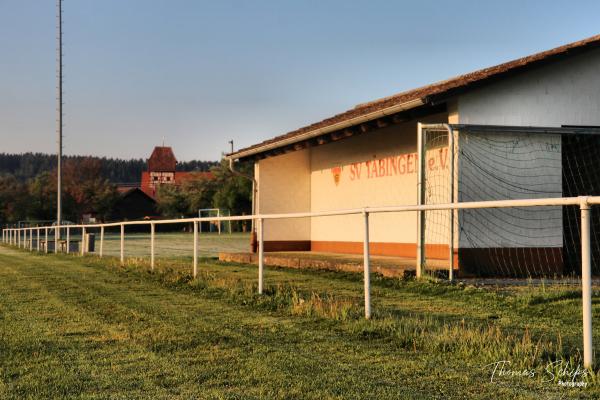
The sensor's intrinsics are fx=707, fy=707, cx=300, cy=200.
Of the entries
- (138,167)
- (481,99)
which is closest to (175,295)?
(481,99)

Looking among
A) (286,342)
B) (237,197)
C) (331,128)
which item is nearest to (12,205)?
(237,197)

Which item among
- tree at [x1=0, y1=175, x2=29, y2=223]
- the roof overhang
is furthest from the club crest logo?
tree at [x1=0, y1=175, x2=29, y2=223]

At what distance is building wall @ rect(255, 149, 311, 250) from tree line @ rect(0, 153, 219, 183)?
136 meters

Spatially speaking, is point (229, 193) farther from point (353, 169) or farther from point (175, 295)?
point (175, 295)

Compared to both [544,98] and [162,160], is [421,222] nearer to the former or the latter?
[544,98]

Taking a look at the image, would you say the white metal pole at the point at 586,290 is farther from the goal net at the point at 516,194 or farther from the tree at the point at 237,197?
the tree at the point at 237,197

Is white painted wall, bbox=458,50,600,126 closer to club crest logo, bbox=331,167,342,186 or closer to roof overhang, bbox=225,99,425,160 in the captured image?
roof overhang, bbox=225,99,425,160

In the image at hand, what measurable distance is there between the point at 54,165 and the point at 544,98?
516ft

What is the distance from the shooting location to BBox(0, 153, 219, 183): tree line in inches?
6255

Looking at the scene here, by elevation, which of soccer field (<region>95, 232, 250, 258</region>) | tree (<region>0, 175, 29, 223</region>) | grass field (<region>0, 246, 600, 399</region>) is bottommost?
A: soccer field (<region>95, 232, 250, 258</region>)

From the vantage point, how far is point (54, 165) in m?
158

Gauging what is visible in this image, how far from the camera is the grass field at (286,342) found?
450 centimetres

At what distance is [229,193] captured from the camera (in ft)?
200

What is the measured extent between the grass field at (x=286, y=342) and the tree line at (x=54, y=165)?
147m
